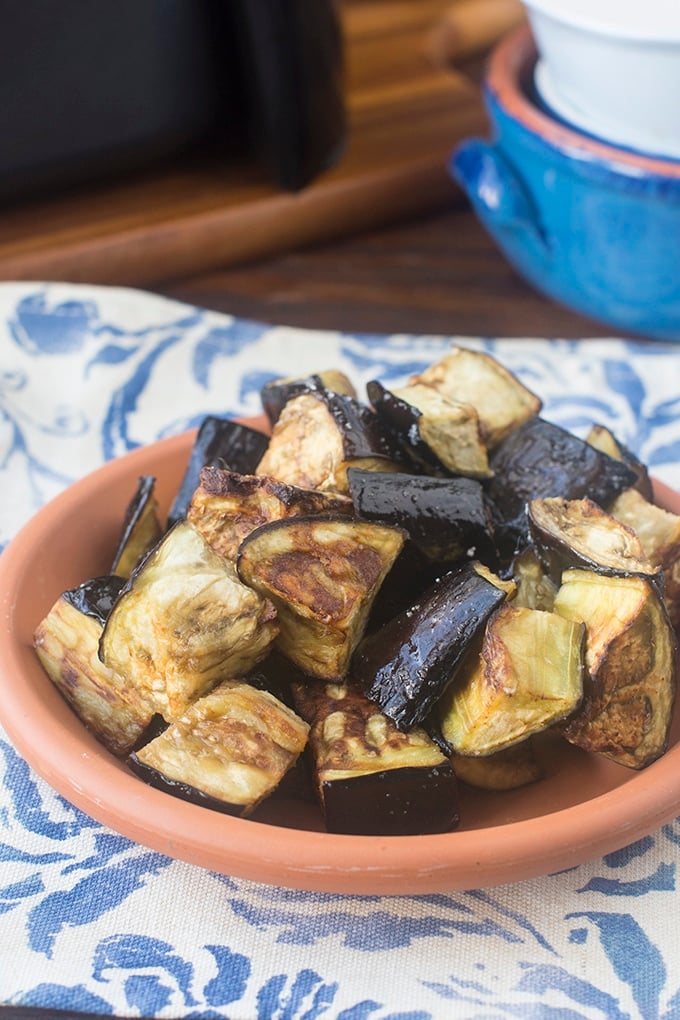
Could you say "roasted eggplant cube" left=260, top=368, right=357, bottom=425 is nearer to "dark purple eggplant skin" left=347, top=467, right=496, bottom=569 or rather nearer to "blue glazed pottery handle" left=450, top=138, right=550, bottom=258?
"dark purple eggplant skin" left=347, top=467, right=496, bottom=569

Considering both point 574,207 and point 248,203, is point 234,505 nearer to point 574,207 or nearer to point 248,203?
point 574,207

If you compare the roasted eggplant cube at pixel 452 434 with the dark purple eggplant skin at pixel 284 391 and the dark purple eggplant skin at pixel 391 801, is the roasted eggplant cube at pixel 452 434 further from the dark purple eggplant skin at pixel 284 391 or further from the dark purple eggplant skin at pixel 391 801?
the dark purple eggplant skin at pixel 391 801

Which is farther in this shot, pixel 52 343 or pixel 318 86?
pixel 318 86

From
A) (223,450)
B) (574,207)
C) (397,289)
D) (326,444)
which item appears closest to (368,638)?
(326,444)

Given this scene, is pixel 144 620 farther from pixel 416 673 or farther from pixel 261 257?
pixel 261 257

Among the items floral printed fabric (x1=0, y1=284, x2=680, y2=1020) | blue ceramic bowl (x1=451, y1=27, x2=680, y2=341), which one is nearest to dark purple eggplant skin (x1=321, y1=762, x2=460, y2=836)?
floral printed fabric (x1=0, y1=284, x2=680, y2=1020)

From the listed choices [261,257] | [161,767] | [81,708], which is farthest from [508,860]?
[261,257]
